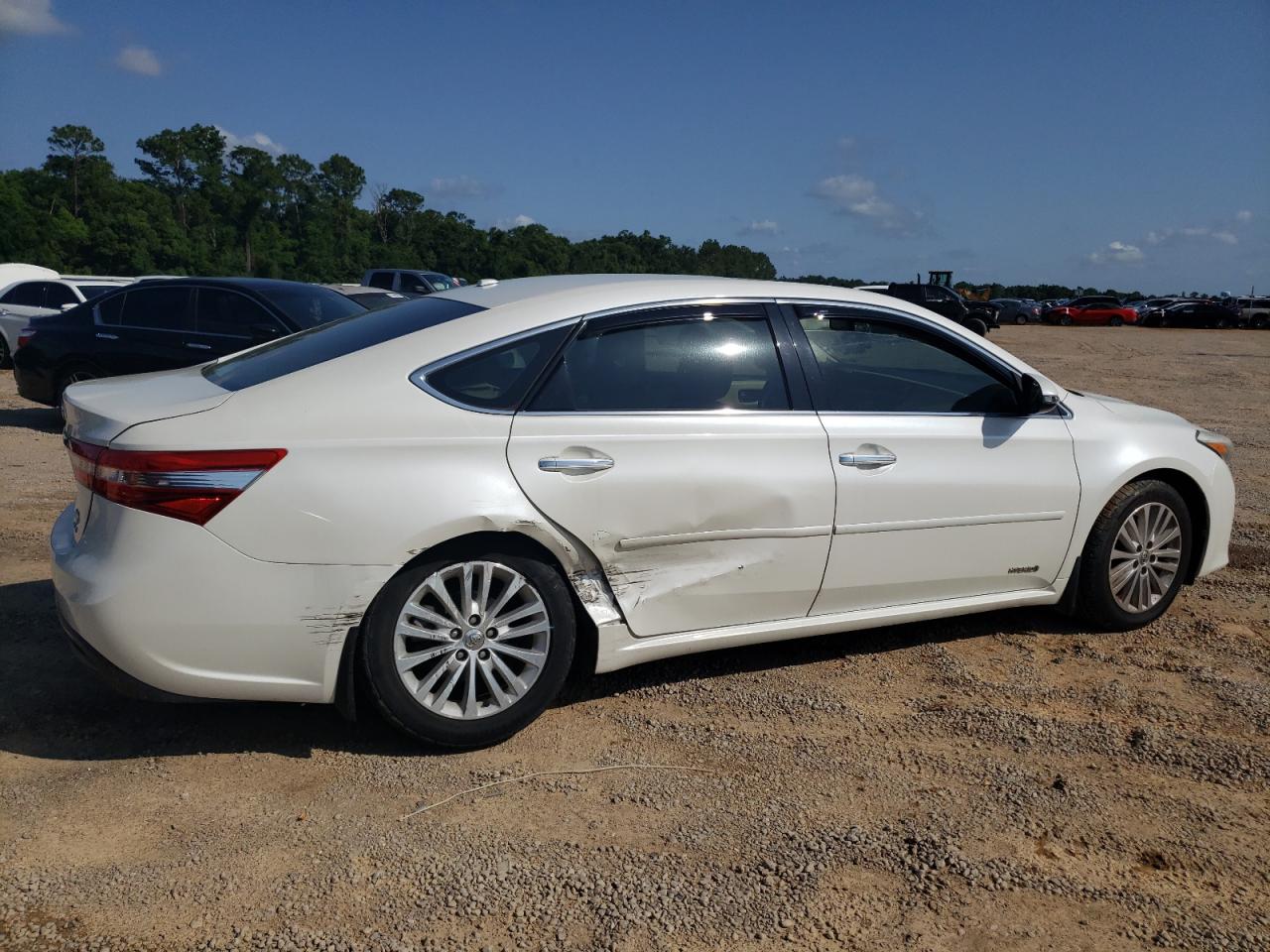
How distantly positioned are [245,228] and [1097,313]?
196ft

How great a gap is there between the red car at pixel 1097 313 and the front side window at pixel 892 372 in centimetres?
5491

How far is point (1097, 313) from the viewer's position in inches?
2130

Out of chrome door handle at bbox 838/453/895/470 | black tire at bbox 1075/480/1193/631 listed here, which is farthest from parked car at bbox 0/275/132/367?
black tire at bbox 1075/480/1193/631

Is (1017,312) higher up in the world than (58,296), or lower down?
higher up

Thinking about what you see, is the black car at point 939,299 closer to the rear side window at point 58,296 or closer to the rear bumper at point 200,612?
the rear side window at point 58,296

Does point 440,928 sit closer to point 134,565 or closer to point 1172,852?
point 134,565

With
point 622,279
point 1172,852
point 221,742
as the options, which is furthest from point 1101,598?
point 221,742

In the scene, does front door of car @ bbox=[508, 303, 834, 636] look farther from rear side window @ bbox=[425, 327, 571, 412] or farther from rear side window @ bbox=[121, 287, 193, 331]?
rear side window @ bbox=[121, 287, 193, 331]

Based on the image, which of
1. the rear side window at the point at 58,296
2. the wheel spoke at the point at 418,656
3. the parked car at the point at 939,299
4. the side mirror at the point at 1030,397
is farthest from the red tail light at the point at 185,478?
the parked car at the point at 939,299

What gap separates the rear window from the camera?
361 cm

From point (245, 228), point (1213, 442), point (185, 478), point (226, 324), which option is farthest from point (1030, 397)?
point (245, 228)

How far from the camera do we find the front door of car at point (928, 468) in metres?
4.05

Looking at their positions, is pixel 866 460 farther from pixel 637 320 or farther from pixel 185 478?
pixel 185 478

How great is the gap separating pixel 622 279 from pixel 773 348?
66 cm
